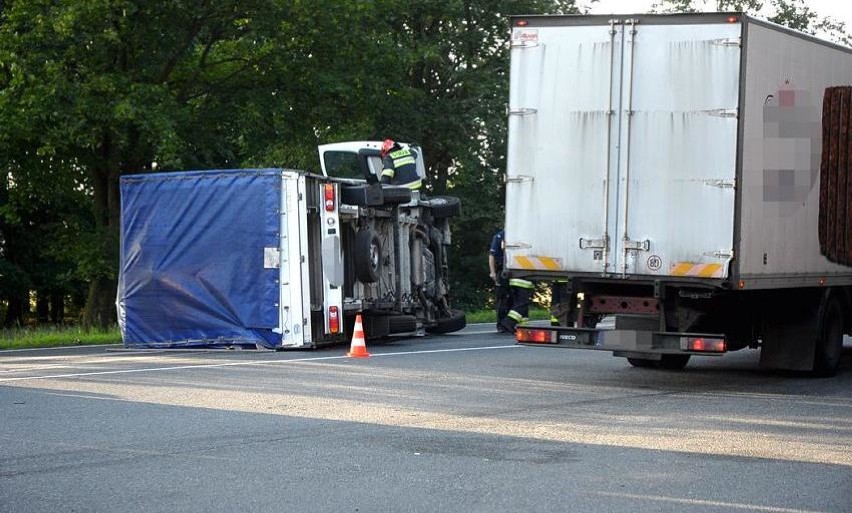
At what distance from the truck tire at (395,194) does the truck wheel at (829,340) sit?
21.1 ft

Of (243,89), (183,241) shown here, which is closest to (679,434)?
(183,241)

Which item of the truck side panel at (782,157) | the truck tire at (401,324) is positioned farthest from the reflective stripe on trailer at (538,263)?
the truck tire at (401,324)

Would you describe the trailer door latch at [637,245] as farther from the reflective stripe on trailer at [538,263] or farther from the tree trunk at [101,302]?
the tree trunk at [101,302]

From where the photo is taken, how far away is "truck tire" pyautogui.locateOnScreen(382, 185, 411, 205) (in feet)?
63.3

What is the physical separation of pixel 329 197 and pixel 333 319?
1615 mm

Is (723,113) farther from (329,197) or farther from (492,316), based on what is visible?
(492,316)

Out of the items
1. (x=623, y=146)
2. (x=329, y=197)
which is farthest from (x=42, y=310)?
(x=623, y=146)

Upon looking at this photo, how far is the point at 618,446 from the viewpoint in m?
9.85

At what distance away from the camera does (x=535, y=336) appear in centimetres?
1380

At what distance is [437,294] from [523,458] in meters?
12.3

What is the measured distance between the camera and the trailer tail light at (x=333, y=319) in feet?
60.3

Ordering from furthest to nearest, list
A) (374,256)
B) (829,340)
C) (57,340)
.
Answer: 1. (57,340)
2. (374,256)
3. (829,340)

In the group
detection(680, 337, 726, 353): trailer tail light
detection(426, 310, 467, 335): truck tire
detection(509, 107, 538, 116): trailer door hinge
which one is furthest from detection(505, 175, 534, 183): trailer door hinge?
detection(426, 310, 467, 335): truck tire

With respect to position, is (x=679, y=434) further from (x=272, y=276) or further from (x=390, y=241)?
(x=390, y=241)
